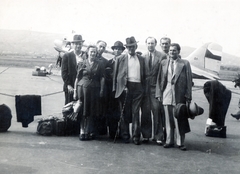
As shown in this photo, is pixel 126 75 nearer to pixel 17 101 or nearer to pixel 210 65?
pixel 17 101

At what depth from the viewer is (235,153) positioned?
485 cm

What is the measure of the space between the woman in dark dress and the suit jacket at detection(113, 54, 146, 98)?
255mm

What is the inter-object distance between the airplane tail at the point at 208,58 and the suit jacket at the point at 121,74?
1420cm

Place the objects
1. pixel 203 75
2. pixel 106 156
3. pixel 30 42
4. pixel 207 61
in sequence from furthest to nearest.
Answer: pixel 30 42, pixel 207 61, pixel 203 75, pixel 106 156

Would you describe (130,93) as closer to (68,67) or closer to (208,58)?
(68,67)

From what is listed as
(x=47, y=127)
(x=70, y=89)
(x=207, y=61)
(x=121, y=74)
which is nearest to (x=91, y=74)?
(x=121, y=74)

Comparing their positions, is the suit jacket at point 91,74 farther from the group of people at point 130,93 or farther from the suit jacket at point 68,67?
the suit jacket at point 68,67

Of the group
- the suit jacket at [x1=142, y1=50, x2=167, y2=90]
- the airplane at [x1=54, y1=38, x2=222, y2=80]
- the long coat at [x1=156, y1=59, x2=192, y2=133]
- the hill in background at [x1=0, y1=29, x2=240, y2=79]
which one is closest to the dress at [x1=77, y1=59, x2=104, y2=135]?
the suit jacket at [x1=142, y1=50, x2=167, y2=90]

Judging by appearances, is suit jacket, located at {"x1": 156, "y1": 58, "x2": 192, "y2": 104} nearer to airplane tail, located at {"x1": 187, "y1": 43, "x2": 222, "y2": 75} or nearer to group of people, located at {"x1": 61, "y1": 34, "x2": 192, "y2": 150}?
group of people, located at {"x1": 61, "y1": 34, "x2": 192, "y2": 150}

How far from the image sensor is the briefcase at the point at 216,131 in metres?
5.95

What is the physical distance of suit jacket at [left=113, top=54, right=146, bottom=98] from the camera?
5.17m

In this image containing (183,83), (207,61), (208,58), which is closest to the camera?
(183,83)

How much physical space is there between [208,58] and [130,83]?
15718mm

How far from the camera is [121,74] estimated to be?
5195mm
